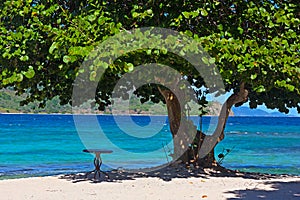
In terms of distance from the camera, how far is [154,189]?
10.6 metres

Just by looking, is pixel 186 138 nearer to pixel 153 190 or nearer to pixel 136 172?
pixel 136 172

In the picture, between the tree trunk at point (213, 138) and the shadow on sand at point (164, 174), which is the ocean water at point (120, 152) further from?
the shadow on sand at point (164, 174)

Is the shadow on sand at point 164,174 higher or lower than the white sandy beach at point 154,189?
higher

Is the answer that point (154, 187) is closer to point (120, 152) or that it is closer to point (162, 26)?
point (162, 26)

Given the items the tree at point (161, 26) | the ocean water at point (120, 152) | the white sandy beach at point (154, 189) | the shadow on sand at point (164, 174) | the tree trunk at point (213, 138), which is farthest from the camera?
the ocean water at point (120, 152)

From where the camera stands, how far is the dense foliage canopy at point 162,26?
9.56 metres

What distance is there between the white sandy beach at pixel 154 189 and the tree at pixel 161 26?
207cm

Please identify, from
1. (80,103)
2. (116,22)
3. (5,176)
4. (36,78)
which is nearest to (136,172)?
(80,103)

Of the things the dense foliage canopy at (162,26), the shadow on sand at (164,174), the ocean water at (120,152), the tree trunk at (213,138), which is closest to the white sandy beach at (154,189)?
the shadow on sand at (164,174)

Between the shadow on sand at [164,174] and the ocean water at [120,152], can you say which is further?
the ocean water at [120,152]

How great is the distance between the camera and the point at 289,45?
1035 centimetres

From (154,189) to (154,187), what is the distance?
0.25 m

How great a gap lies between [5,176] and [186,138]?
930 cm

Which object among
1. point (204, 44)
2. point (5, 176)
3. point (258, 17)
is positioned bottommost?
point (5, 176)
